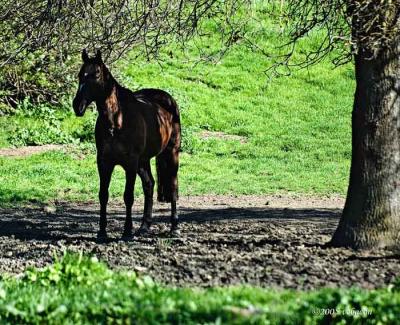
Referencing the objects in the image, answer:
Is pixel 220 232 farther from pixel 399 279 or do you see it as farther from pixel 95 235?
pixel 399 279

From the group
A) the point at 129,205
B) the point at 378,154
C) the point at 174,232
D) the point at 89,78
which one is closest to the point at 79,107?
the point at 89,78

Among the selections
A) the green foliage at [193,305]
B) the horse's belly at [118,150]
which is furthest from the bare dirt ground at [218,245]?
the horse's belly at [118,150]

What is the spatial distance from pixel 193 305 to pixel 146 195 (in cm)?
524

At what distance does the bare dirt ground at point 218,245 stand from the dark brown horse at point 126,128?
1.73 ft

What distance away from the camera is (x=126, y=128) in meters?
10.0

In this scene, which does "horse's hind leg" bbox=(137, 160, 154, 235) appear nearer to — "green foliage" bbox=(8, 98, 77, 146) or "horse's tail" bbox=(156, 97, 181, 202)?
"horse's tail" bbox=(156, 97, 181, 202)

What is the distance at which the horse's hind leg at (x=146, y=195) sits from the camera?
10695 millimetres

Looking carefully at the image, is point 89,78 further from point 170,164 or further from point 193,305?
point 193,305

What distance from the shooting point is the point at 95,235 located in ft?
34.4

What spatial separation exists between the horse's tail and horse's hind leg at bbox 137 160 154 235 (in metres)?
0.32

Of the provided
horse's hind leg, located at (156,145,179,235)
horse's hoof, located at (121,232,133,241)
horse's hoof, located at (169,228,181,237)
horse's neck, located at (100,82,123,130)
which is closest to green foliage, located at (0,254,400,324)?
horse's hoof, located at (121,232,133,241)

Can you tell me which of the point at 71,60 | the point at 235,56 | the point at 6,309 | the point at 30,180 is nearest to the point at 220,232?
the point at 6,309

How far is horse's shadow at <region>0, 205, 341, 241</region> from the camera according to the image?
422 inches

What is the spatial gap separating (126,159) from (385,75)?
10.5 feet
